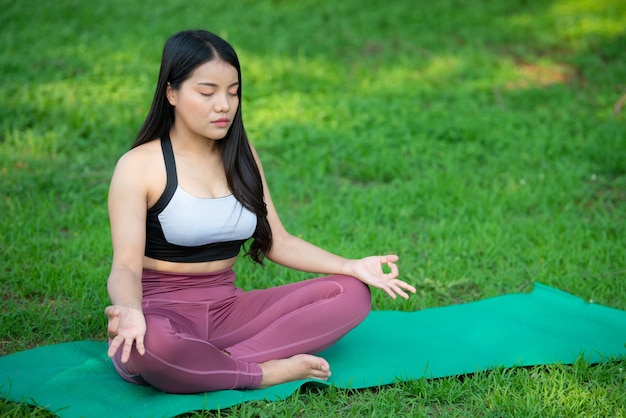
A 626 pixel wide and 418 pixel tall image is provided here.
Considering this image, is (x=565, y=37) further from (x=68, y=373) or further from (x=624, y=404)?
(x=68, y=373)

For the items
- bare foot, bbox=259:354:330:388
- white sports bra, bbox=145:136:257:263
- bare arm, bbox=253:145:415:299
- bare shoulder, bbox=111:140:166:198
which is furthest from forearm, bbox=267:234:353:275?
bare shoulder, bbox=111:140:166:198

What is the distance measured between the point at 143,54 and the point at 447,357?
4979 mm

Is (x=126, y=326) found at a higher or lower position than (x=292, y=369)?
higher

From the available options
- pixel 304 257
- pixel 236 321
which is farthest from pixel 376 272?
pixel 236 321

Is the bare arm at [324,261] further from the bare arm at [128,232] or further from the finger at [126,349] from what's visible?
the finger at [126,349]

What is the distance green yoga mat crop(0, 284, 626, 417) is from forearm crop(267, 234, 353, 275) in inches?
16.3

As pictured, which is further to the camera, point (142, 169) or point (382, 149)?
point (382, 149)

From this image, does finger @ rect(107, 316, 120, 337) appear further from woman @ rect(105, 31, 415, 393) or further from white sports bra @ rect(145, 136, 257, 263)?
white sports bra @ rect(145, 136, 257, 263)

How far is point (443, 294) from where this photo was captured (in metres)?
4.13

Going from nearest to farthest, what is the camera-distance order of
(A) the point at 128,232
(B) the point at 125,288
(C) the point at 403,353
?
(B) the point at 125,288
(A) the point at 128,232
(C) the point at 403,353

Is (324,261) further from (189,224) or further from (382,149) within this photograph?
(382,149)

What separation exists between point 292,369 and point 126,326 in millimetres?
745

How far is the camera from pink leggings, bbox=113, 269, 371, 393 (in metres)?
2.80

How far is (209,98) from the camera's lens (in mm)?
2918
